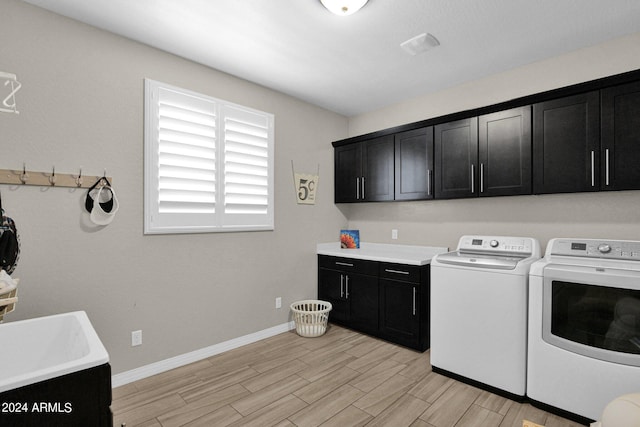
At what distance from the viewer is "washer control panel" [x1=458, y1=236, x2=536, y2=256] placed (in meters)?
2.73

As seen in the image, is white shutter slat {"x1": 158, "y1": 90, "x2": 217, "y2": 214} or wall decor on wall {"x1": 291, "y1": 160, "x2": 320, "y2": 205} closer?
white shutter slat {"x1": 158, "y1": 90, "x2": 217, "y2": 214}

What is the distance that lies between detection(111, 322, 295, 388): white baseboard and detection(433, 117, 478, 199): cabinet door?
2.30m

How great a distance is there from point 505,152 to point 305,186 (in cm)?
211

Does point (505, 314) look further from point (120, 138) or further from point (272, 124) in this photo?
point (120, 138)

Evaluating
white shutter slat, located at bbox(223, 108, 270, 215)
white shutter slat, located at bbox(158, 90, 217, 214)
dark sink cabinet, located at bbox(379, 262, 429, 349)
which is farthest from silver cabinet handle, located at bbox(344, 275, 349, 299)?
white shutter slat, located at bbox(158, 90, 217, 214)

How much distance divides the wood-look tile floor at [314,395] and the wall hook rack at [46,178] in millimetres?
1574

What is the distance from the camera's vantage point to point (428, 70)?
308 centimetres

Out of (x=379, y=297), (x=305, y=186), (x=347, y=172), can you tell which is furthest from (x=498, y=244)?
(x=305, y=186)

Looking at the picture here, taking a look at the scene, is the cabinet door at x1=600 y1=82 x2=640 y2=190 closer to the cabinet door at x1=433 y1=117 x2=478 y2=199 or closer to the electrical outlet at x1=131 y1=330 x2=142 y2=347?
the cabinet door at x1=433 y1=117 x2=478 y2=199

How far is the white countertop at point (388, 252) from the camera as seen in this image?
10.6ft

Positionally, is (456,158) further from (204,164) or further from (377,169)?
(204,164)

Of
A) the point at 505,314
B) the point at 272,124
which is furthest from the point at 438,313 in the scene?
the point at 272,124

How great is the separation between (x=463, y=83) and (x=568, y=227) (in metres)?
1.74

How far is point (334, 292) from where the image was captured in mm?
3840
